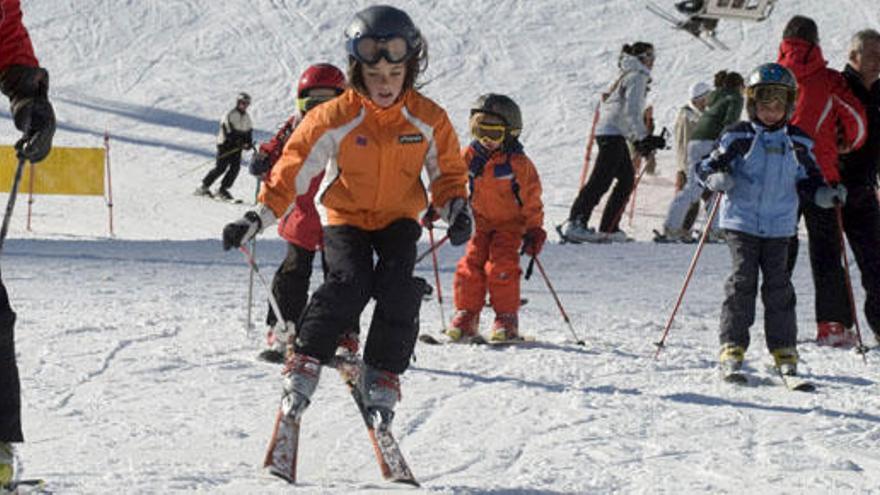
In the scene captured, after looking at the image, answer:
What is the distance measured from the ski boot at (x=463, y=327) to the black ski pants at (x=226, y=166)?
10952 mm

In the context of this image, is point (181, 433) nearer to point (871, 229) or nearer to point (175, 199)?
point (871, 229)

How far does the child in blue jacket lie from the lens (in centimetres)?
622

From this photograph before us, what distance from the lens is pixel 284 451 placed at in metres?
4.04

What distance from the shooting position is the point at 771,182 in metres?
6.23

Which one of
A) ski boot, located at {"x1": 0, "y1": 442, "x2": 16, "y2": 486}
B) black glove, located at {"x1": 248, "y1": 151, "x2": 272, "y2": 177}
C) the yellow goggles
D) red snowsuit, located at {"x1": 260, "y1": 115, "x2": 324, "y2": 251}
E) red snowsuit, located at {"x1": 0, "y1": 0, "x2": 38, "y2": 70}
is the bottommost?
ski boot, located at {"x1": 0, "y1": 442, "x2": 16, "y2": 486}

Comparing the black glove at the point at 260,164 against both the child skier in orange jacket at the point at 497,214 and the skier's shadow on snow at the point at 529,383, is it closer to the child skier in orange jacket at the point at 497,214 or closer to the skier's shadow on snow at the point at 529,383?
the skier's shadow on snow at the point at 529,383

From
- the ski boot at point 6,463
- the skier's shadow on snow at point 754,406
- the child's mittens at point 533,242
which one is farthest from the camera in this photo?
the child's mittens at point 533,242

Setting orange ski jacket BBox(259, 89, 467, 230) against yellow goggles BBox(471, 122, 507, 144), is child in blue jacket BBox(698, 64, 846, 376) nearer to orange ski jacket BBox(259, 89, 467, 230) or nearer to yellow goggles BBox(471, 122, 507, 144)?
yellow goggles BBox(471, 122, 507, 144)

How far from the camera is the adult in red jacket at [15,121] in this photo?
142 inches

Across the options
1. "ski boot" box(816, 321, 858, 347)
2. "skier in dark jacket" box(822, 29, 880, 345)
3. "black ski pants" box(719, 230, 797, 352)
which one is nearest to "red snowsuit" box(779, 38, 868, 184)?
"skier in dark jacket" box(822, 29, 880, 345)

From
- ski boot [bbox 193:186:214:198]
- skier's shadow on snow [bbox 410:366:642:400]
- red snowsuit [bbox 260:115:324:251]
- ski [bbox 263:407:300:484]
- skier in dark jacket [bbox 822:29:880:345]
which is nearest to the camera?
ski [bbox 263:407:300:484]

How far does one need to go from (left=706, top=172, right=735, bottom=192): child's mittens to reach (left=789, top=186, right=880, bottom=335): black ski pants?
5.28 ft

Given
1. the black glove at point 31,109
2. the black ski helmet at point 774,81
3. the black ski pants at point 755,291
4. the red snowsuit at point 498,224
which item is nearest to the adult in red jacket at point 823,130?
the black ski pants at point 755,291

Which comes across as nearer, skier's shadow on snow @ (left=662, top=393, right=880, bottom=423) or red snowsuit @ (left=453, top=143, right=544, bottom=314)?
skier's shadow on snow @ (left=662, top=393, right=880, bottom=423)
